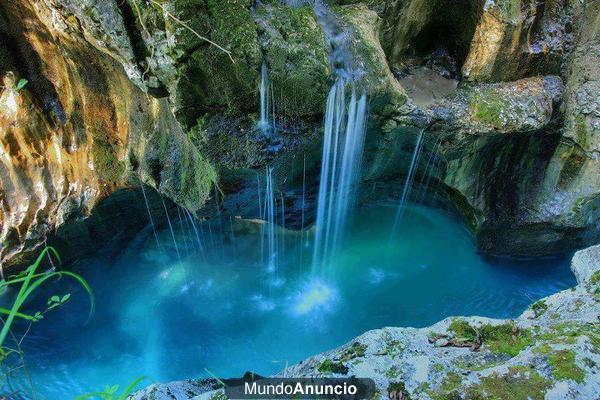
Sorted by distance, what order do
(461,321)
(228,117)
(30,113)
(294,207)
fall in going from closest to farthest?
(461,321), (228,117), (30,113), (294,207)

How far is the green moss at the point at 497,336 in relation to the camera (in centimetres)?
238

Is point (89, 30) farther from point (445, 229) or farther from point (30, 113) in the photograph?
point (445, 229)

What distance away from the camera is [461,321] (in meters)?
2.67

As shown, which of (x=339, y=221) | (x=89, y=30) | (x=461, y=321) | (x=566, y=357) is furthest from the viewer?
(x=339, y=221)

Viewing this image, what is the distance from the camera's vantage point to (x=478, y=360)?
232cm

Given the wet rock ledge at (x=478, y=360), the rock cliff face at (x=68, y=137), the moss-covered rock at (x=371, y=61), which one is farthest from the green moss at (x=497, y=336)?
the rock cliff face at (x=68, y=137)

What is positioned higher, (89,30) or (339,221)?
(89,30)

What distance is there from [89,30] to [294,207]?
3354 millimetres

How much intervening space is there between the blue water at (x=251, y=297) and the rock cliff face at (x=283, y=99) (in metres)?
0.75

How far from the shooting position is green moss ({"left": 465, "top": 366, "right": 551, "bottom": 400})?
6.51 ft

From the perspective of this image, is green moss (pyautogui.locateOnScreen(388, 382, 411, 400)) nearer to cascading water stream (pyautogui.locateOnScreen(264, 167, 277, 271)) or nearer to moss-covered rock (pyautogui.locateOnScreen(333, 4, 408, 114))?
cascading water stream (pyautogui.locateOnScreen(264, 167, 277, 271))

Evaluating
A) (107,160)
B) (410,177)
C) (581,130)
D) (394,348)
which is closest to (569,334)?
(394,348)

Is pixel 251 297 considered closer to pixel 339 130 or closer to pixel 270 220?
pixel 270 220

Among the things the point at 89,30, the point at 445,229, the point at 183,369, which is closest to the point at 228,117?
the point at 89,30
